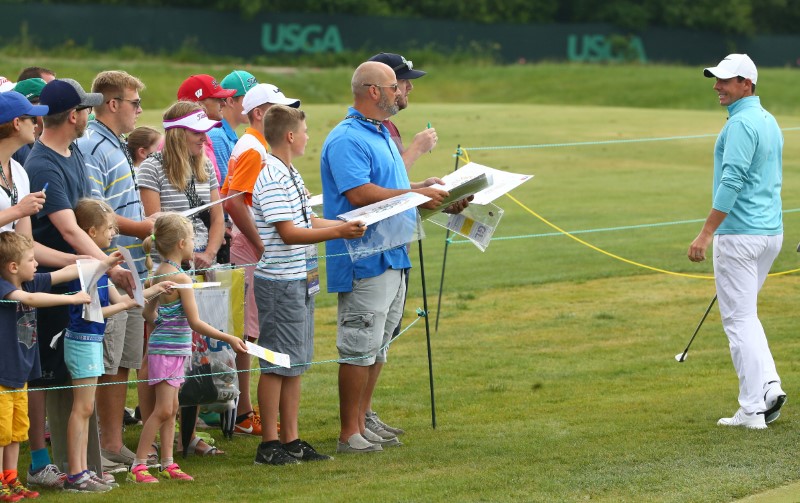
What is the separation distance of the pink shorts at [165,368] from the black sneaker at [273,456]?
0.66 m

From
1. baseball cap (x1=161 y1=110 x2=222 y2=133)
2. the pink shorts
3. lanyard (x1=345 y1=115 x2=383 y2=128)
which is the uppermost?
lanyard (x1=345 y1=115 x2=383 y2=128)

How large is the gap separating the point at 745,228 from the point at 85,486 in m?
4.08

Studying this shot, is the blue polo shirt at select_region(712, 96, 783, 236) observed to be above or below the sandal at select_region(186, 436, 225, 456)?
above

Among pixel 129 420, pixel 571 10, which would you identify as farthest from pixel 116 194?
pixel 571 10

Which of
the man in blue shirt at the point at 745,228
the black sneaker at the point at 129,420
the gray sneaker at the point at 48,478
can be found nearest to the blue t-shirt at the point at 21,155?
the gray sneaker at the point at 48,478

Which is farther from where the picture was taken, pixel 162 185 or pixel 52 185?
pixel 162 185

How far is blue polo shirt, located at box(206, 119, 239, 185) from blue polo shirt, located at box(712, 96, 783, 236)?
3.11m

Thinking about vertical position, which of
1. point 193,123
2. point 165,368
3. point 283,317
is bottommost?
point 165,368

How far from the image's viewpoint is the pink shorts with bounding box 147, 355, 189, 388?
252 inches

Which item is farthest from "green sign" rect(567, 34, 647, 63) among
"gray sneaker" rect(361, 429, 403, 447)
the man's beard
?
"gray sneaker" rect(361, 429, 403, 447)

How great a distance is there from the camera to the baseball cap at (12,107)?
574 centimetres

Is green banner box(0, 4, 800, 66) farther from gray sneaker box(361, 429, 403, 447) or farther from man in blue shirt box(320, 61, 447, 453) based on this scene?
gray sneaker box(361, 429, 403, 447)

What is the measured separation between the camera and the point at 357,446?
6977 mm

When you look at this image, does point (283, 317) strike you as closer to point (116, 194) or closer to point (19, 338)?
point (116, 194)
